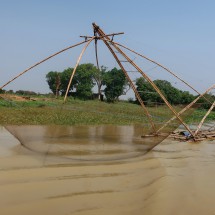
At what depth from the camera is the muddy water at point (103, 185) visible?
3.78m

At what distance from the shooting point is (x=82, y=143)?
8078 mm

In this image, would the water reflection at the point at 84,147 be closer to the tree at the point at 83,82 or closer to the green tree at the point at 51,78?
the tree at the point at 83,82

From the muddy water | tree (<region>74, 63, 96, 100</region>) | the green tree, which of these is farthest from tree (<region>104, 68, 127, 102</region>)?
the green tree

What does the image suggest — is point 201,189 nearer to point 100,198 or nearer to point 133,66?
point 100,198

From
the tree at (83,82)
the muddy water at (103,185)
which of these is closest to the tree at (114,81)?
the tree at (83,82)

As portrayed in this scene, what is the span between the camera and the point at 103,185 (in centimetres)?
465

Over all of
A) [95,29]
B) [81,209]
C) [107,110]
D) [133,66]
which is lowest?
[81,209]

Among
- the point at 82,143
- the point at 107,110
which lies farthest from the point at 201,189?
the point at 107,110

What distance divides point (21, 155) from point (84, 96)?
32816mm

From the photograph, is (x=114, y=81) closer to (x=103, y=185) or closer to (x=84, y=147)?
(x=84, y=147)

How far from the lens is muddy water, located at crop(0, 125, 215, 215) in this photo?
12.4 ft

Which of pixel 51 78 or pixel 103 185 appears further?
pixel 51 78

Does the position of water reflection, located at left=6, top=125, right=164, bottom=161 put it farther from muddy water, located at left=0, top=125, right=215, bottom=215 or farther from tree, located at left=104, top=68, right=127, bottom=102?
tree, located at left=104, top=68, right=127, bottom=102

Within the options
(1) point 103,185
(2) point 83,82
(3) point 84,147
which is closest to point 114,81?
(2) point 83,82
